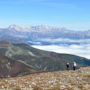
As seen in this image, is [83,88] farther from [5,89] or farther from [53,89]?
[5,89]

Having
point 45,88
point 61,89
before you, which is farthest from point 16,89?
point 61,89

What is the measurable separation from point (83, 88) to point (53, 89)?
352cm

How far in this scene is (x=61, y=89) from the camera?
74.6ft

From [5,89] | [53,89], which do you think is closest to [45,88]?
[53,89]

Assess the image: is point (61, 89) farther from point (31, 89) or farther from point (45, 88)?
point (31, 89)

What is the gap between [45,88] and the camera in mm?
23375

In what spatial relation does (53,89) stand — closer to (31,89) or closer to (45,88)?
(45,88)

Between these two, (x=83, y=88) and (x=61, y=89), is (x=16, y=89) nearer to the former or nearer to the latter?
(x=61, y=89)

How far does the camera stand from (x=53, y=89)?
23.0 m

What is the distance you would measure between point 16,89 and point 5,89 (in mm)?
1230

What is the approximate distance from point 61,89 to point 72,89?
1.24 meters

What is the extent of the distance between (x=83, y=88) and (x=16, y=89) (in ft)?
25.3

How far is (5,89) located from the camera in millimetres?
22141

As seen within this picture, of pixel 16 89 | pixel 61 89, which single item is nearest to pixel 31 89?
pixel 16 89
